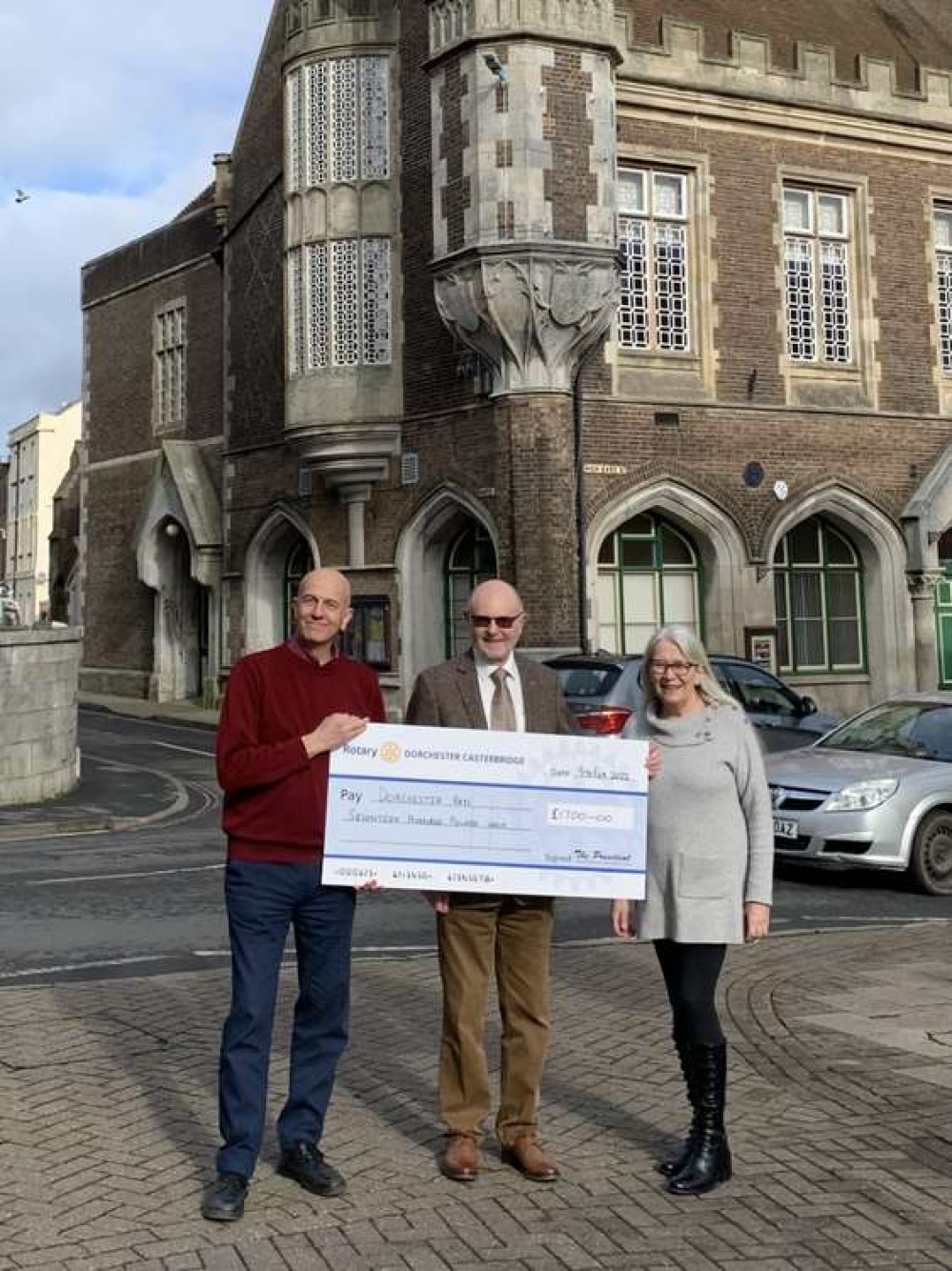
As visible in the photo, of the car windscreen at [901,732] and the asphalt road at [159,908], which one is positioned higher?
the car windscreen at [901,732]

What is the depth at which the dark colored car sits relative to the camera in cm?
1232

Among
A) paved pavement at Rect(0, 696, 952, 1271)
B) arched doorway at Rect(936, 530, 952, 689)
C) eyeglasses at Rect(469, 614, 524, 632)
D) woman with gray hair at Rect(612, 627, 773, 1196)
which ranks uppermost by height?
arched doorway at Rect(936, 530, 952, 689)

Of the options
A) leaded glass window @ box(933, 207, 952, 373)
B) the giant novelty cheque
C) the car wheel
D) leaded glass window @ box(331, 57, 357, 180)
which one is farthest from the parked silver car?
leaded glass window @ box(331, 57, 357, 180)

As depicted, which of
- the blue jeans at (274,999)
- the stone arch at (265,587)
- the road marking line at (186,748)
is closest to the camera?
the blue jeans at (274,999)

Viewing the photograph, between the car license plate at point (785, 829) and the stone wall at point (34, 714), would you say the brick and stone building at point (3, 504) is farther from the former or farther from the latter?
the car license plate at point (785, 829)

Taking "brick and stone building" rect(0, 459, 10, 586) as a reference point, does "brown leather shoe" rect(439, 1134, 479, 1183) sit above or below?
below

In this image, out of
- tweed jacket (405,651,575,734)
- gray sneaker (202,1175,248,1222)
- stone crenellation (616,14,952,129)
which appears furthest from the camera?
stone crenellation (616,14,952,129)

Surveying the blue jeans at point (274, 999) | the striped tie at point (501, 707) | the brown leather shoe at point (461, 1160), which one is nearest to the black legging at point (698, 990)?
the brown leather shoe at point (461, 1160)

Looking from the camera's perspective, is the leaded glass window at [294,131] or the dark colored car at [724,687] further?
the leaded glass window at [294,131]

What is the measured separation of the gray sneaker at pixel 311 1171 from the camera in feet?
13.8

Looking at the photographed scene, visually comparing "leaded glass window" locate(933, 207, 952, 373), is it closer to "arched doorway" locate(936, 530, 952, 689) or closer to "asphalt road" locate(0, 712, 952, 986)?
"arched doorway" locate(936, 530, 952, 689)

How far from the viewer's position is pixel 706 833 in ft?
14.5

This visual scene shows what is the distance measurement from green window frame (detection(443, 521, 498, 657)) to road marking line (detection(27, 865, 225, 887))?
12.4m

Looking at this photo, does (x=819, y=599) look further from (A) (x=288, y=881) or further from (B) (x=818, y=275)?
(A) (x=288, y=881)
